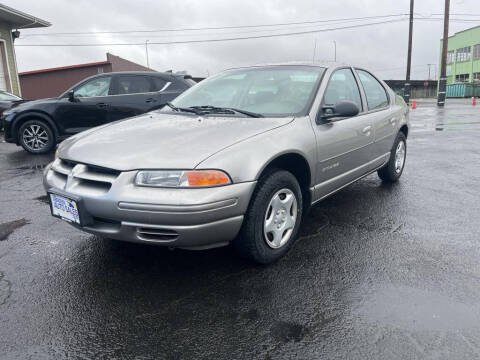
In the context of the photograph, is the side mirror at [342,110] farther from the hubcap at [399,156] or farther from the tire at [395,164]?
the hubcap at [399,156]

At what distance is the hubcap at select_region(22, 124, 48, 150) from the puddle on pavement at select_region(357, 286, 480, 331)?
7.38 m

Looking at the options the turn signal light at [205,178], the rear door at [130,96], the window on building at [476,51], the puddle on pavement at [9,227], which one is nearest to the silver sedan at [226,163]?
the turn signal light at [205,178]

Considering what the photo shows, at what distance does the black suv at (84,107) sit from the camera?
7.86 metres

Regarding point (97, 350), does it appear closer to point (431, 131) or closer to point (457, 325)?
point (457, 325)

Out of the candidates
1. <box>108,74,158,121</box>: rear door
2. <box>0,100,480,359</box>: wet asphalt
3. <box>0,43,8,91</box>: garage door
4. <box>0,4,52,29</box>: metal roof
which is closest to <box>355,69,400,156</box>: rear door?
<box>0,100,480,359</box>: wet asphalt

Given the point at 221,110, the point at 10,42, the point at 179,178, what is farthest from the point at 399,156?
the point at 10,42

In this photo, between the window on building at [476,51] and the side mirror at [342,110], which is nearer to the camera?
the side mirror at [342,110]

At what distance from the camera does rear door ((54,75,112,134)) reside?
25.9 ft

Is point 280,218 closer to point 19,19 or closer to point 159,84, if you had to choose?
point 159,84

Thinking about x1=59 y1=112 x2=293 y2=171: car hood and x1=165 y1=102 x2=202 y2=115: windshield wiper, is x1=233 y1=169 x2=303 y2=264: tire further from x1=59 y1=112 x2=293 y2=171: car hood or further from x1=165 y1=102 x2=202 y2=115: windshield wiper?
x1=165 y1=102 x2=202 y2=115: windshield wiper

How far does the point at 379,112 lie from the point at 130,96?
531cm

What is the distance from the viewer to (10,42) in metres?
16.2

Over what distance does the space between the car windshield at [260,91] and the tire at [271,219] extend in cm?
70

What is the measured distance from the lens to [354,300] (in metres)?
2.53
